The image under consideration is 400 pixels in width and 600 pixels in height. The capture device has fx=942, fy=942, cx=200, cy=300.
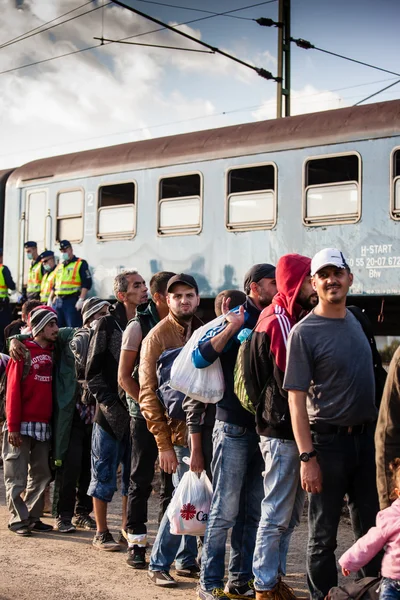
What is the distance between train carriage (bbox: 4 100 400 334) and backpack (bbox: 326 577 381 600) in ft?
24.0

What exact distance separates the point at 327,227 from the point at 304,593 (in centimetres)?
695

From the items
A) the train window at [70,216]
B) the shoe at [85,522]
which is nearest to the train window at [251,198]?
the train window at [70,216]

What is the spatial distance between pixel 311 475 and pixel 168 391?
1.51m

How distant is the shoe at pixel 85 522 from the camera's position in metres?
7.91

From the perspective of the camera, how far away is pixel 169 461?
6102 millimetres

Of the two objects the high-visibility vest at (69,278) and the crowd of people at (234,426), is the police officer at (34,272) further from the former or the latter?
the crowd of people at (234,426)

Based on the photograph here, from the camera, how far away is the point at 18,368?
7.89m

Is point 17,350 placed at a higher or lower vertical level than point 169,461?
higher

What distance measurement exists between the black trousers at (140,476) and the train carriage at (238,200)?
579 cm

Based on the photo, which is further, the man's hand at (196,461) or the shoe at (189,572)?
the shoe at (189,572)

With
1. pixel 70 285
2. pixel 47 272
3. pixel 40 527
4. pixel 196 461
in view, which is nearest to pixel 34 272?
pixel 47 272

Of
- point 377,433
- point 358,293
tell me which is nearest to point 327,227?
point 358,293

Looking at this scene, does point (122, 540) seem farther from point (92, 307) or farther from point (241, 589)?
point (92, 307)

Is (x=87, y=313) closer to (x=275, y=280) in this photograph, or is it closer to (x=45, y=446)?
(x=45, y=446)
